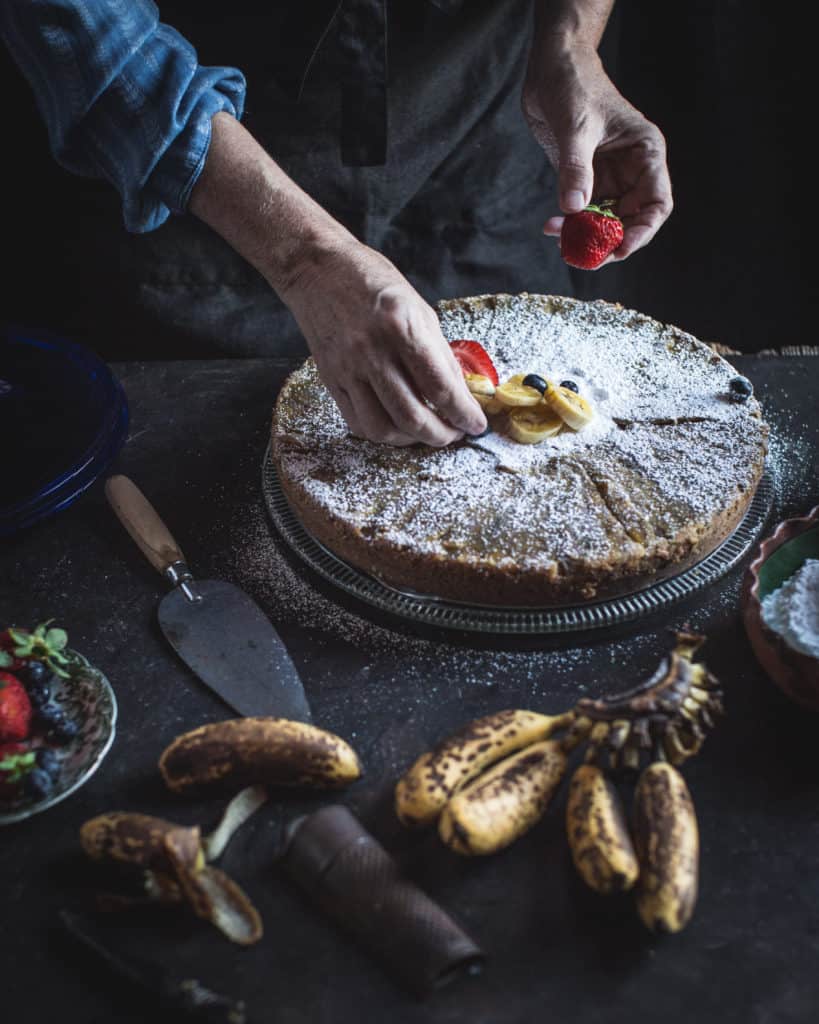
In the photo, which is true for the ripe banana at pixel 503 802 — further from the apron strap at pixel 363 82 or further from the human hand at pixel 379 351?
the apron strap at pixel 363 82

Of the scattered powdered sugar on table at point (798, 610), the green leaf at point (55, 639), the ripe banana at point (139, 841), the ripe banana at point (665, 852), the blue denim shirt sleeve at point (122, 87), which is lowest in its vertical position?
the scattered powdered sugar on table at point (798, 610)

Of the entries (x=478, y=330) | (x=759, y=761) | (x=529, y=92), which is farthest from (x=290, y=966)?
(x=529, y=92)

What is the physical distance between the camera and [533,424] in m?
2.17

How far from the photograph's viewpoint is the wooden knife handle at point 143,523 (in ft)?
6.74

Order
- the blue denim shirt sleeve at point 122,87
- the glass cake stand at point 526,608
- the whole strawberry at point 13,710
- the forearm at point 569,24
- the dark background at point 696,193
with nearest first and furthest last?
the whole strawberry at point 13,710, the glass cake stand at point 526,608, the blue denim shirt sleeve at point 122,87, the forearm at point 569,24, the dark background at point 696,193

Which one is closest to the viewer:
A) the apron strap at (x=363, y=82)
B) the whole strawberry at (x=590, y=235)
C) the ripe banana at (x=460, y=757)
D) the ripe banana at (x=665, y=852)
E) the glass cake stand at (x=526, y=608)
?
the ripe banana at (x=665, y=852)

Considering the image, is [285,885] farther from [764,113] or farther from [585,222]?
[764,113]

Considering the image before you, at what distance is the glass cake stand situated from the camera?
1.84 m

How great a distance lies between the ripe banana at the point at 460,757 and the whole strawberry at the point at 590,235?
4.40 feet

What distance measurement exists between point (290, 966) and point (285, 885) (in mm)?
135

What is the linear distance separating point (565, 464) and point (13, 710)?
1303 mm

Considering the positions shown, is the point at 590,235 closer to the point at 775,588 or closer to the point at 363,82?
the point at 363,82

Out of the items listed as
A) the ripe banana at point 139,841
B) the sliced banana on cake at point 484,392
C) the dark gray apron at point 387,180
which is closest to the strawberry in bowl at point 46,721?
the ripe banana at point 139,841

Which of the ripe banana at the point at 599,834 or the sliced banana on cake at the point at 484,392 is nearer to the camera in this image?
the ripe banana at the point at 599,834
